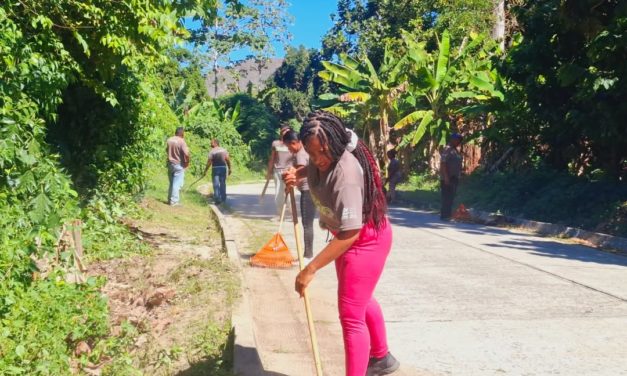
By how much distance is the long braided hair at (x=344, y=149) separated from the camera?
4.51m

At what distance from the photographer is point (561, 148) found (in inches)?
691

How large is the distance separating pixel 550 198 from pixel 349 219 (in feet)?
42.1

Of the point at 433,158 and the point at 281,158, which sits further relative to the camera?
the point at 433,158

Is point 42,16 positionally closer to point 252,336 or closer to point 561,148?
point 252,336

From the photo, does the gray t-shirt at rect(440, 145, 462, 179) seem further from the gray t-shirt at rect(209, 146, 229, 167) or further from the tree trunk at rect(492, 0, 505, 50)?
the tree trunk at rect(492, 0, 505, 50)

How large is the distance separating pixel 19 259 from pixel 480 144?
1792 centimetres

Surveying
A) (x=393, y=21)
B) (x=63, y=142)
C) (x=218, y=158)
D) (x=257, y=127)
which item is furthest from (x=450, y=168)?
(x=257, y=127)

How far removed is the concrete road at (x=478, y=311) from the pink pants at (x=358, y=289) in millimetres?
926

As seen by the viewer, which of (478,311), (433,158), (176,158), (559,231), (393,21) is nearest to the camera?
(478,311)

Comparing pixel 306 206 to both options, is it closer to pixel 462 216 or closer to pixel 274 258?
pixel 274 258

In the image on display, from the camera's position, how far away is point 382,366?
517 centimetres

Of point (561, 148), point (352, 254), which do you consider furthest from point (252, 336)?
point (561, 148)

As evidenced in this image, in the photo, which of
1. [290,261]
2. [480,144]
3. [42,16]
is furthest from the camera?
[480,144]

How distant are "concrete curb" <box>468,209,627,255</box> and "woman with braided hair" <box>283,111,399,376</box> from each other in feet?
27.8
